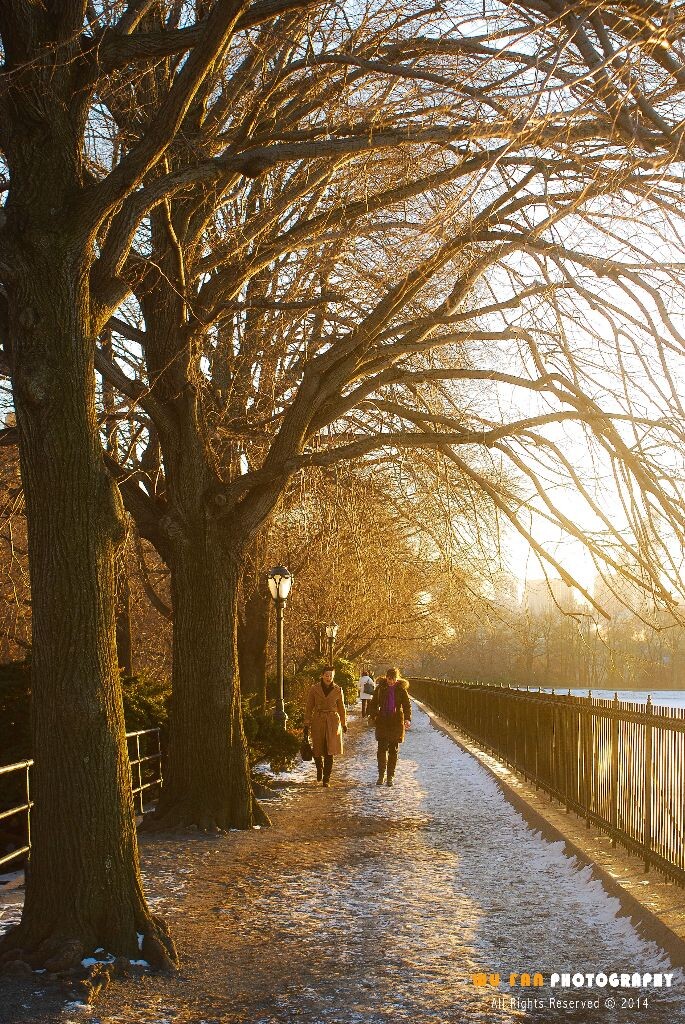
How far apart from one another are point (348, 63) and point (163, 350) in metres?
5.53

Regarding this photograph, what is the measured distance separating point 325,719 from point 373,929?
9529mm

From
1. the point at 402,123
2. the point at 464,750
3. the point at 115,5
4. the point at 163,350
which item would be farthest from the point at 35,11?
the point at 464,750

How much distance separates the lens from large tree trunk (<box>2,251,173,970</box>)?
6.94m

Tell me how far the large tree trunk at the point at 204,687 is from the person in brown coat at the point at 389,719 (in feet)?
14.5

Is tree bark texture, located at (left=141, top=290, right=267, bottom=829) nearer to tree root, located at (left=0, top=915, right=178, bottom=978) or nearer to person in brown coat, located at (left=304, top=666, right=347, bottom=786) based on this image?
person in brown coat, located at (left=304, top=666, right=347, bottom=786)

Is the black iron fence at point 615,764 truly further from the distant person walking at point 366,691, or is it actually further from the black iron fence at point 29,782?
the distant person walking at point 366,691

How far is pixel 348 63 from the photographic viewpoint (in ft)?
27.0

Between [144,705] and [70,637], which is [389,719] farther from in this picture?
[70,637]

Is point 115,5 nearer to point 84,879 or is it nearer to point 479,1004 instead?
point 84,879

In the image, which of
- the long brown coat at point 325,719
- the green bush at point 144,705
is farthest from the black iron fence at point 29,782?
the long brown coat at point 325,719

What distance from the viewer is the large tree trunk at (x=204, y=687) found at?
1255cm

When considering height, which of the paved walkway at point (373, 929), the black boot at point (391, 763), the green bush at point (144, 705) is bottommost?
the black boot at point (391, 763)

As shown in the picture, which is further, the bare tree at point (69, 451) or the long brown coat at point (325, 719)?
the long brown coat at point (325, 719)

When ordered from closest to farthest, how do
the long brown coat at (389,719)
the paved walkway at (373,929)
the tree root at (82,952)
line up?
the paved walkway at (373,929) → the tree root at (82,952) → the long brown coat at (389,719)
